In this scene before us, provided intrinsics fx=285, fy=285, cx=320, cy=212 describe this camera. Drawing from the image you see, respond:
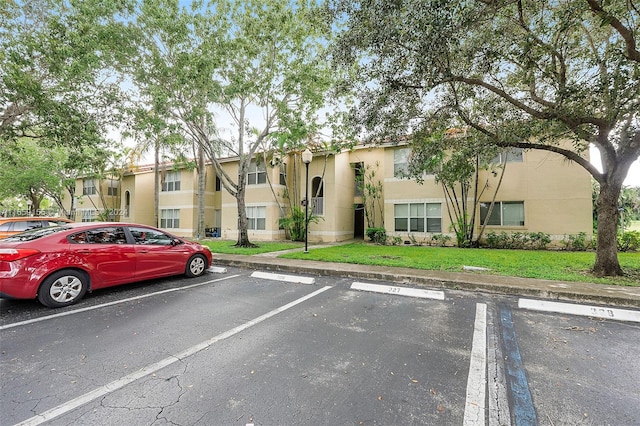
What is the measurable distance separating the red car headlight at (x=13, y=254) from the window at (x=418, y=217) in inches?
586

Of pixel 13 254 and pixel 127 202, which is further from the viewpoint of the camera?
pixel 127 202

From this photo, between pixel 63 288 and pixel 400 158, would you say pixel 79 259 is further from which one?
pixel 400 158

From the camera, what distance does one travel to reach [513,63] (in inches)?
282

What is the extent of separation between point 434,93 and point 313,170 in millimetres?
9881

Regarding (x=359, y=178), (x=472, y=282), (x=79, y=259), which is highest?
(x=359, y=178)

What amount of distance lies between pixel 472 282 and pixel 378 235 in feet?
31.0

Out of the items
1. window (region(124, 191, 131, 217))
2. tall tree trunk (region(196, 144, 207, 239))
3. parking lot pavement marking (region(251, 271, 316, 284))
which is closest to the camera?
parking lot pavement marking (region(251, 271, 316, 284))

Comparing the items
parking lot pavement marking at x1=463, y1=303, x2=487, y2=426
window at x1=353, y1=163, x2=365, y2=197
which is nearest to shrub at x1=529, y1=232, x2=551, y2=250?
window at x1=353, y1=163, x2=365, y2=197

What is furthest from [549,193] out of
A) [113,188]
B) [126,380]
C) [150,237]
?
[113,188]

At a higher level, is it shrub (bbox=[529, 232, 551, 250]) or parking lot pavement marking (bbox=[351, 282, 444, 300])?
shrub (bbox=[529, 232, 551, 250])

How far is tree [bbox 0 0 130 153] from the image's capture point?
905cm

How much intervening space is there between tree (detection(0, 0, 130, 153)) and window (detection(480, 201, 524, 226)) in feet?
57.4

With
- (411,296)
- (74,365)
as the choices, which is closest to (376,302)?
(411,296)

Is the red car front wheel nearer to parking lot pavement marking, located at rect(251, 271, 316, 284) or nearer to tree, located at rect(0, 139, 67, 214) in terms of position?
parking lot pavement marking, located at rect(251, 271, 316, 284)
